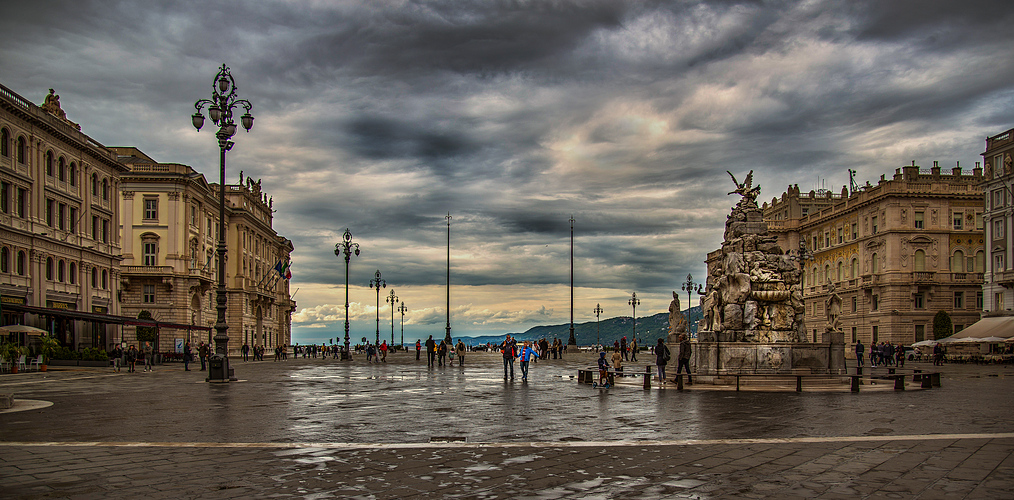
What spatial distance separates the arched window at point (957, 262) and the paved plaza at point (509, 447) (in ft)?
178

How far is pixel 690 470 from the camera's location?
27.7 ft

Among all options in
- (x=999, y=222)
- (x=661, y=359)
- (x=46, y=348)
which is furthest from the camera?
(x=999, y=222)

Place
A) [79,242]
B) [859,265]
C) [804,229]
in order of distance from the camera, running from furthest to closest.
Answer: [804,229], [859,265], [79,242]

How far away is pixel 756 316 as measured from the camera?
947 inches

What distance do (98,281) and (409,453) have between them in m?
47.3

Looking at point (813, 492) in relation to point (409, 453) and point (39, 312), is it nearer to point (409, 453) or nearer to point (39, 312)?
point (409, 453)

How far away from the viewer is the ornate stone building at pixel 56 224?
38.6 meters

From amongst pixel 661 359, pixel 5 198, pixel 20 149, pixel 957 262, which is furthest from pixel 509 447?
pixel 957 262

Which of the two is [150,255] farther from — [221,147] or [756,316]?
[756,316]

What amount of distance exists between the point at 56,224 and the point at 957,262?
6797cm

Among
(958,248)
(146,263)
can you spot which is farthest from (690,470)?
(958,248)

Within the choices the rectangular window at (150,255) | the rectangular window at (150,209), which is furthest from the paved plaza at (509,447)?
the rectangular window at (150,209)

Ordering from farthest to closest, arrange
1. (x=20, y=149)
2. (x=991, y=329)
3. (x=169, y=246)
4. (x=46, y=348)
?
(x=169, y=246) < (x=991, y=329) < (x=20, y=149) < (x=46, y=348)

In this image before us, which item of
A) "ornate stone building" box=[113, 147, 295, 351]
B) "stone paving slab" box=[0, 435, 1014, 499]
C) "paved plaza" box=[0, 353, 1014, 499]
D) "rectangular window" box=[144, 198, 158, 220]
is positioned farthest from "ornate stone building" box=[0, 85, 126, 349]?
"stone paving slab" box=[0, 435, 1014, 499]
